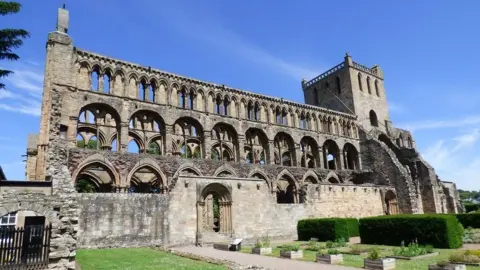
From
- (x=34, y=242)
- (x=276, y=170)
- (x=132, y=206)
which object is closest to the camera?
Result: (x=34, y=242)

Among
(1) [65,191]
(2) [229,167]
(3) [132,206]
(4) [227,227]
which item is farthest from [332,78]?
(1) [65,191]

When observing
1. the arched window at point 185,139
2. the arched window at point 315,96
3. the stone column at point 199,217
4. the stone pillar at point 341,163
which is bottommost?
the stone column at point 199,217

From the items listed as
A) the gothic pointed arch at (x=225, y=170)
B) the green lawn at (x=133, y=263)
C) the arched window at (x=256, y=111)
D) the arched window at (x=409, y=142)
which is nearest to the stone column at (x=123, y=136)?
the gothic pointed arch at (x=225, y=170)

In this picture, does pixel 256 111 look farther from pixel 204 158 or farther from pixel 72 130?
pixel 72 130

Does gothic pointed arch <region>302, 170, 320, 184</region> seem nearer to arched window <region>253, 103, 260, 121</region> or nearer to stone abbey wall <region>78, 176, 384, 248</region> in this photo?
stone abbey wall <region>78, 176, 384, 248</region>

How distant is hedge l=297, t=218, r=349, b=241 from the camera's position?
2036cm

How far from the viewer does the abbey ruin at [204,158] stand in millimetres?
19672

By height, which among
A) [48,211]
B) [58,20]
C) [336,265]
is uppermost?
[58,20]

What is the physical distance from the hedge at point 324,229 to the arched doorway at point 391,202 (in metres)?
16.7

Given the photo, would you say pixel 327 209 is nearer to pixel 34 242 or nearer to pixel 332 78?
pixel 34 242

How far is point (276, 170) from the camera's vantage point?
30.2 metres

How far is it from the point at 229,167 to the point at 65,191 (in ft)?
44.5

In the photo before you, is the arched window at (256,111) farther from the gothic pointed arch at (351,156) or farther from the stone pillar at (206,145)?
the gothic pointed arch at (351,156)

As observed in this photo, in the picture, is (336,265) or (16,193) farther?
(16,193)
